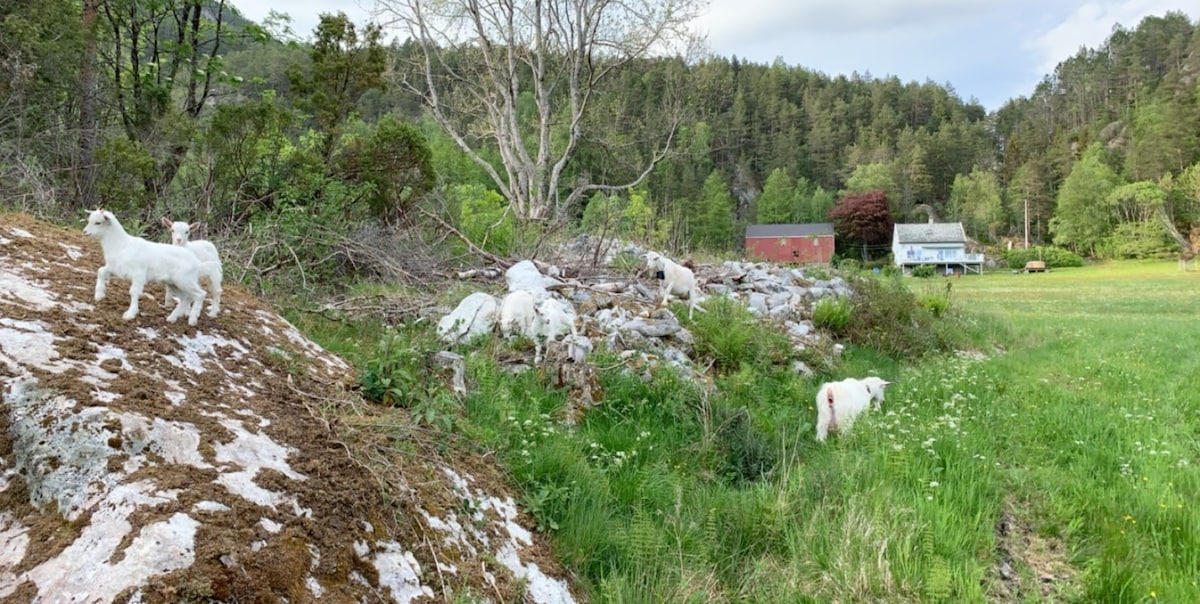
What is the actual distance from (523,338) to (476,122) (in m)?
17.8

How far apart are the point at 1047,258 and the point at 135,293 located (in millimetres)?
74644

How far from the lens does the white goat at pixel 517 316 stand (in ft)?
20.1

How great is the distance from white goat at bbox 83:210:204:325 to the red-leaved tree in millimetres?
78219

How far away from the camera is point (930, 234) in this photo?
2847 inches

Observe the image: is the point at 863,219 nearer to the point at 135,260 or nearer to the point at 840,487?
the point at 840,487

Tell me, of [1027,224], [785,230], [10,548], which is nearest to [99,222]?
[10,548]

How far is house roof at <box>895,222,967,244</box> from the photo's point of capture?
71375mm

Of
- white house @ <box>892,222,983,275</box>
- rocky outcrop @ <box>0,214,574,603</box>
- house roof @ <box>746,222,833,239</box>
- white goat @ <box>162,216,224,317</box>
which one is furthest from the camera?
house roof @ <box>746,222,833,239</box>

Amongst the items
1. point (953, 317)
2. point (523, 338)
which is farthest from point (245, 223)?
point (953, 317)

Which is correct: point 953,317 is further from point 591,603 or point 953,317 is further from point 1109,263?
point 1109,263

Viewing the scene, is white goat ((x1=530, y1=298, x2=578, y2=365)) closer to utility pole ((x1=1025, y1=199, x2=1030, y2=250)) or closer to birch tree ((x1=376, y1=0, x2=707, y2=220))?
birch tree ((x1=376, y1=0, x2=707, y2=220))

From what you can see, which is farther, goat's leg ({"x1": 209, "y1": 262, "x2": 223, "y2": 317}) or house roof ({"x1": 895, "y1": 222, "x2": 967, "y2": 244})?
house roof ({"x1": 895, "y1": 222, "x2": 967, "y2": 244})

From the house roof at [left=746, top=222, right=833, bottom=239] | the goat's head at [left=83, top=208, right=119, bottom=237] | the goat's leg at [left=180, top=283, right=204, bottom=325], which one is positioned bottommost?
the goat's leg at [left=180, top=283, right=204, bottom=325]

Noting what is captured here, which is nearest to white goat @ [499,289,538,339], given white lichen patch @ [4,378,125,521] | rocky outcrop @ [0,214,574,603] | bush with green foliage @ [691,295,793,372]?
bush with green foliage @ [691,295,793,372]
